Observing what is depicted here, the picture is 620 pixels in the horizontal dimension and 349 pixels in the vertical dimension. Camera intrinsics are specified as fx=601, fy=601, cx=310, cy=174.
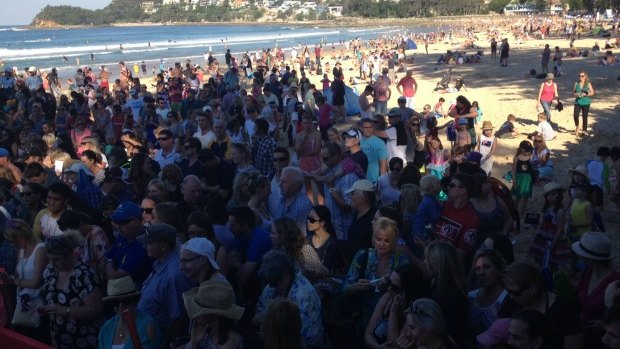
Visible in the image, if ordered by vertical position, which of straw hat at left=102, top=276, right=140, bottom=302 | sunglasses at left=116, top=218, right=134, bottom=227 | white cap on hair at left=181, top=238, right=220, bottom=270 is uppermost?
white cap on hair at left=181, top=238, right=220, bottom=270

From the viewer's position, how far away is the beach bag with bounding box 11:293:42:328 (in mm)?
4551

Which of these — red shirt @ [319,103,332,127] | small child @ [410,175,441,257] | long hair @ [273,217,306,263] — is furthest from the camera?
red shirt @ [319,103,332,127]

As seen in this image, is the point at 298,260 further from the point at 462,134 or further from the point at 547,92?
the point at 547,92

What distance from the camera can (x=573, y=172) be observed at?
6605 mm

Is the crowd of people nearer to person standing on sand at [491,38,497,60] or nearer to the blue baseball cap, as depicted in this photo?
the blue baseball cap

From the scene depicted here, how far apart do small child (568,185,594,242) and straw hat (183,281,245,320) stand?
4006 millimetres

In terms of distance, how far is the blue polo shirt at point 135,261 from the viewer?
15.2 ft

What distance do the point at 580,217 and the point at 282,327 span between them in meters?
3.98

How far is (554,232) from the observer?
597 centimetres

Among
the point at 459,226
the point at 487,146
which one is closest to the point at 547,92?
the point at 487,146

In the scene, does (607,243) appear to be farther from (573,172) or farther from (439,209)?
(573,172)

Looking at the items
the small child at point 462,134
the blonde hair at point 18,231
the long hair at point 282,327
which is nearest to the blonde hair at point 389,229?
the long hair at point 282,327

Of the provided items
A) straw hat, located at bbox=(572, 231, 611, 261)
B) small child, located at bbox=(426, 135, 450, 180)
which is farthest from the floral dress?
small child, located at bbox=(426, 135, 450, 180)

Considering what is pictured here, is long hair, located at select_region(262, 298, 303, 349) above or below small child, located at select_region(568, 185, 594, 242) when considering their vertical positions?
above
